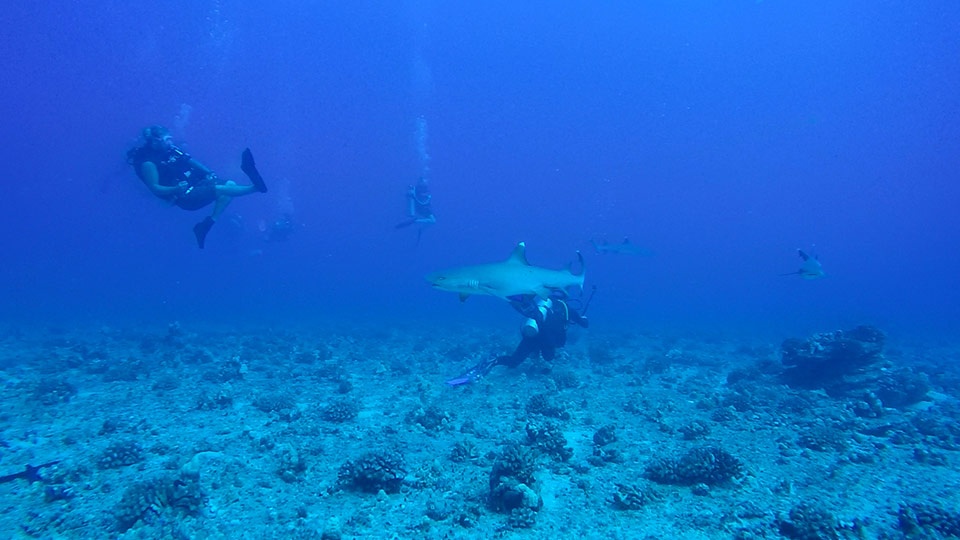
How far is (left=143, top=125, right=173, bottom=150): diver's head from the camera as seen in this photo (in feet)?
39.2

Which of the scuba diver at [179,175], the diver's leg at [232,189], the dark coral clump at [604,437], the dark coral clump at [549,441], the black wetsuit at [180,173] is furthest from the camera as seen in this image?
the diver's leg at [232,189]

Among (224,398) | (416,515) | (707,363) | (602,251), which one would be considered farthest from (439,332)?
(416,515)

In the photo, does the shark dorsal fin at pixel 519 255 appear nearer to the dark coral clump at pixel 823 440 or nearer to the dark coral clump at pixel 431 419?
the dark coral clump at pixel 431 419

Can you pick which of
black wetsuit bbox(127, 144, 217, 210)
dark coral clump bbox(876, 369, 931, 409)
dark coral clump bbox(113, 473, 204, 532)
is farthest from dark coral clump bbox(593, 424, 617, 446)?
black wetsuit bbox(127, 144, 217, 210)

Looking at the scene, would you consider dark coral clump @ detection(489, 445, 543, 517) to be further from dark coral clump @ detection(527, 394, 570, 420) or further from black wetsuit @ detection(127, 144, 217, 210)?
black wetsuit @ detection(127, 144, 217, 210)

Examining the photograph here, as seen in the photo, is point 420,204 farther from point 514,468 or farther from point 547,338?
point 514,468

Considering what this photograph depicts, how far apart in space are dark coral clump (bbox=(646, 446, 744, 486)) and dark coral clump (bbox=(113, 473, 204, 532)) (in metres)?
6.93

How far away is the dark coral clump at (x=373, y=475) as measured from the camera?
22.4ft

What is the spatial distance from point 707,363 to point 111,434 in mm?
18247

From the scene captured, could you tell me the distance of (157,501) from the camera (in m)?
6.18

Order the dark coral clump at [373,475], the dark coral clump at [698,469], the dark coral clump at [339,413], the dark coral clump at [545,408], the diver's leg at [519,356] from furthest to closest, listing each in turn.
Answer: the diver's leg at [519,356] < the dark coral clump at [545,408] < the dark coral clump at [339,413] < the dark coral clump at [698,469] < the dark coral clump at [373,475]

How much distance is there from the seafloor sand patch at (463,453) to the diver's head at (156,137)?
6.62m

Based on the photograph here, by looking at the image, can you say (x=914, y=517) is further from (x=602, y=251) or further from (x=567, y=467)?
(x=602, y=251)

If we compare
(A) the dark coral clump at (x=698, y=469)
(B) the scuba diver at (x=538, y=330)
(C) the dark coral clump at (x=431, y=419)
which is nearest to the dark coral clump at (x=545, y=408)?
(C) the dark coral clump at (x=431, y=419)
